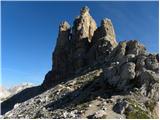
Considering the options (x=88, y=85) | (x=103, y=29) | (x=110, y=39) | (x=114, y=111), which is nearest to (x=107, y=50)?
(x=110, y=39)

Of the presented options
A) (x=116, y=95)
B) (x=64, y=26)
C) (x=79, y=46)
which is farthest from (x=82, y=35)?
(x=116, y=95)

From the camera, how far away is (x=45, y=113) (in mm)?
58406

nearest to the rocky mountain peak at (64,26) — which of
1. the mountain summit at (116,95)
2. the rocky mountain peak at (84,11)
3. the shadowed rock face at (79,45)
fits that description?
the shadowed rock face at (79,45)

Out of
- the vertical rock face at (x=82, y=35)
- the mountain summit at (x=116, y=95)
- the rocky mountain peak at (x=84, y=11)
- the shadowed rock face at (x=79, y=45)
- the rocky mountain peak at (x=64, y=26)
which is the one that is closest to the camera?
the mountain summit at (x=116, y=95)

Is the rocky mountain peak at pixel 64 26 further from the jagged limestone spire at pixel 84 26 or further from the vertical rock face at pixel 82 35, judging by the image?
the jagged limestone spire at pixel 84 26

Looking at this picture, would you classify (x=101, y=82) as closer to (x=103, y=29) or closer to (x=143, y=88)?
(x=143, y=88)

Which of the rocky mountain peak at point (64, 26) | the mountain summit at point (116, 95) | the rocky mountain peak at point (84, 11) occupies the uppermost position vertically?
the rocky mountain peak at point (84, 11)


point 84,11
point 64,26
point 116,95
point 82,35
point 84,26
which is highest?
point 84,11

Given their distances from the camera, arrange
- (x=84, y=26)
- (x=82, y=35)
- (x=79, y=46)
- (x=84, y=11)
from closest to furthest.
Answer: (x=79, y=46)
(x=82, y=35)
(x=84, y=26)
(x=84, y=11)

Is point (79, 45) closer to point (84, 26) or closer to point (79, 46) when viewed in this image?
point (79, 46)

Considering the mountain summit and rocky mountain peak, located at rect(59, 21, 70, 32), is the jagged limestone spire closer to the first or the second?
rocky mountain peak, located at rect(59, 21, 70, 32)

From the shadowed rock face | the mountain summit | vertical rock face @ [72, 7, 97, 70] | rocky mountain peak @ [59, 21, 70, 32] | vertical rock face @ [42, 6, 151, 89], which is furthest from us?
rocky mountain peak @ [59, 21, 70, 32]

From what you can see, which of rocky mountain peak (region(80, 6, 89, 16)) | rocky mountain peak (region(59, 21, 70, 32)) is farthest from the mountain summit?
rocky mountain peak (region(59, 21, 70, 32))

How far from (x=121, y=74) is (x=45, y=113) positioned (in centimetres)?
1478
